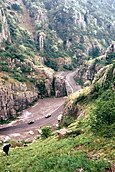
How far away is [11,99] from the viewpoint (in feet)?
613

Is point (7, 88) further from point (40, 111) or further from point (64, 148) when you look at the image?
point (64, 148)

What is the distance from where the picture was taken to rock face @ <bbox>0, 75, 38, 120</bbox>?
179725 millimetres

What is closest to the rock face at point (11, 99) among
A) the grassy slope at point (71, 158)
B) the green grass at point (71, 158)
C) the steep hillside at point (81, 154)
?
the steep hillside at point (81, 154)

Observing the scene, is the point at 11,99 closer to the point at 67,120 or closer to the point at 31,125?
the point at 31,125

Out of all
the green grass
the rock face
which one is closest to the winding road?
the rock face

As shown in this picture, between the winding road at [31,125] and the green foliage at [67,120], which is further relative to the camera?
the winding road at [31,125]

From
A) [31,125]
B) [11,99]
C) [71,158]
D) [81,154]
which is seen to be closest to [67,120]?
[31,125]

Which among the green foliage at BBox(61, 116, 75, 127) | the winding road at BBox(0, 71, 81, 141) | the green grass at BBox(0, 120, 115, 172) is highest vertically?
the green grass at BBox(0, 120, 115, 172)

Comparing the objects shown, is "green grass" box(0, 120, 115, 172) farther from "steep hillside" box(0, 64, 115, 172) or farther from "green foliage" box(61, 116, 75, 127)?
"green foliage" box(61, 116, 75, 127)

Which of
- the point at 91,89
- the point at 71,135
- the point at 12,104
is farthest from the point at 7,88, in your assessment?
the point at 71,135

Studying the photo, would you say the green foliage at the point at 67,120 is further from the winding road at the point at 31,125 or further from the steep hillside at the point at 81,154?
the steep hillside at the point at 81,154

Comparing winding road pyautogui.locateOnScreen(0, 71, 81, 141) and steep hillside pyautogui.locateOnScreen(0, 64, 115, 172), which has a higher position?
steep hillside pyautogui.locateOnScreen(0, 64, 115, 172)

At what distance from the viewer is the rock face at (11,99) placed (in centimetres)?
17973

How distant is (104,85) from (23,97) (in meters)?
97.9
